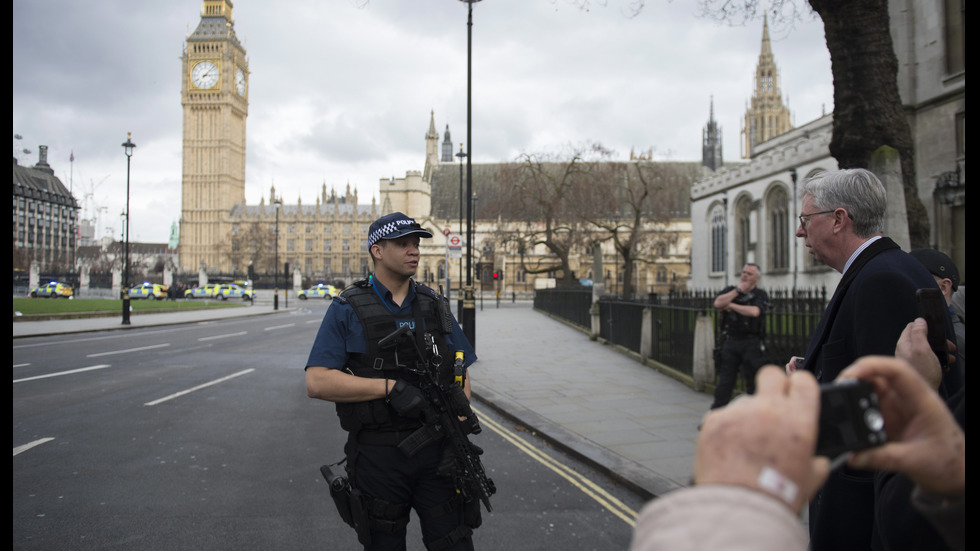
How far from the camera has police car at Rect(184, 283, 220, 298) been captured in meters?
61.3

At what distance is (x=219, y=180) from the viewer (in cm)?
10219

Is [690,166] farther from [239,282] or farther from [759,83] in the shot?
[239,282]

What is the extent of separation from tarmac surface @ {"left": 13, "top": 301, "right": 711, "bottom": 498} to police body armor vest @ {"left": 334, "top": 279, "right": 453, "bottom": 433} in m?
2.58

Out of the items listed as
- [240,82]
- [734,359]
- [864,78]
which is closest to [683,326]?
[734,359]

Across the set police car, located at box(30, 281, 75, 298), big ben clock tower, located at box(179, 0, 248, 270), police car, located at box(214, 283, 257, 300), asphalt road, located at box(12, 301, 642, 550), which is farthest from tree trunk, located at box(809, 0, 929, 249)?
big ben clock tower, located at box(179, 0, 248, 270)

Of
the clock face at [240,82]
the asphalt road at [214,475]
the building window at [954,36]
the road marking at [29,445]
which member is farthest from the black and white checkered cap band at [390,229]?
the clock face at [240,82]

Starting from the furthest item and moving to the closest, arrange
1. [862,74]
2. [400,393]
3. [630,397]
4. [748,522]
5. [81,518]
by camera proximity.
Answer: [630,397], [862,74], [81,518], [400,393], [748,522]

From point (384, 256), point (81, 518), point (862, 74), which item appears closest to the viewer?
point (384, 256)

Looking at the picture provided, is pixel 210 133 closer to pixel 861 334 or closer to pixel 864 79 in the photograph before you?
pixel 864 79

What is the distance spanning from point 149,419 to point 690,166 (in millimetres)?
84580

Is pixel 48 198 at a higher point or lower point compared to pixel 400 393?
higher

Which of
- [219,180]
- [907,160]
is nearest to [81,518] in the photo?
[907,160]

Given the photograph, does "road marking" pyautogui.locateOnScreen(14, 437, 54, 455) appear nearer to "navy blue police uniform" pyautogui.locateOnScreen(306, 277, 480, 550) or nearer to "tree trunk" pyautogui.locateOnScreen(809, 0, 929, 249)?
"navy blue police uniform" pyautogui.locateOnScreen(306, 277, 480, 550)

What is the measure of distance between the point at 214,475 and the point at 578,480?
3029 millimetres
